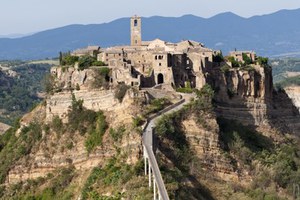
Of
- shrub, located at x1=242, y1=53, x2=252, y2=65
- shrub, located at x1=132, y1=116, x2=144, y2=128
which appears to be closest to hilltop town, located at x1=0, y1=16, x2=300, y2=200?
shrub, located at x1=132, y1=116, x2=144, y2=128

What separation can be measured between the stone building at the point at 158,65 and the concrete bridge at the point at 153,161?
3.40 metres

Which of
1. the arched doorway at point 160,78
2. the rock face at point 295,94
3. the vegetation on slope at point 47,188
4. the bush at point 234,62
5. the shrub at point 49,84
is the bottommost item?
the vegetation on slope at point 47,188

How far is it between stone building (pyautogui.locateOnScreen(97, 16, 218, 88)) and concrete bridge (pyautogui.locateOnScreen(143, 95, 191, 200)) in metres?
3.40

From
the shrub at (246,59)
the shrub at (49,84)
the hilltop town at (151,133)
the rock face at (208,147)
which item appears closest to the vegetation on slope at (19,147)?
the hilltop town at (151,133)

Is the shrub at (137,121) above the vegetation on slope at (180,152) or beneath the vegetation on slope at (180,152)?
above

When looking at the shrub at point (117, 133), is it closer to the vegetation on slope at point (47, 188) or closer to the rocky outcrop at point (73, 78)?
the vegetation on slope at point (47, 188)

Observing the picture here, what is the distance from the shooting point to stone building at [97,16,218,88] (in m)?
46.5

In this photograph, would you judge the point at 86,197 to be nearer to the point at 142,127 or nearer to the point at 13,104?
the point at 142,127

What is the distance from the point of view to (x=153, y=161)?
36.9 m

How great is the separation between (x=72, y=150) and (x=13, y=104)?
81743mm

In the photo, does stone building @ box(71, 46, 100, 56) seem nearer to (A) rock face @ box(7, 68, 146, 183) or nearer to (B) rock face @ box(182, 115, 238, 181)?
(A) rock face @ box(7, 68, 146, 183)

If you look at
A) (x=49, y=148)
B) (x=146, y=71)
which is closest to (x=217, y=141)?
(x=146, y=71)

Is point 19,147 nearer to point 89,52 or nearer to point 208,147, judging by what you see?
point 89,52

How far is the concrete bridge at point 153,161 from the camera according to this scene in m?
34.9
